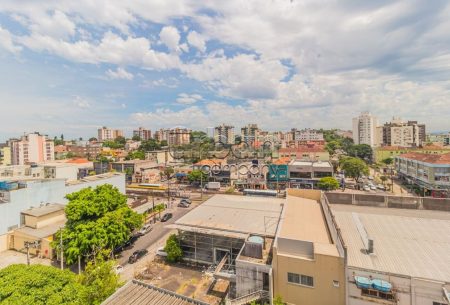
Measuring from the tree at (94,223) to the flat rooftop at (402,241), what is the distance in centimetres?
1762

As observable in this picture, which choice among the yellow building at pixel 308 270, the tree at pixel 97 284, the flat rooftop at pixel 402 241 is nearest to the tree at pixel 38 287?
the tree at pixel 97 284

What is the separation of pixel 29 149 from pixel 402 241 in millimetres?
97009

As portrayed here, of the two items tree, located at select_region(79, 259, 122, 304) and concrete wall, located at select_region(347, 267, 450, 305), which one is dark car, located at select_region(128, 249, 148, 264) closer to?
tree, located at select_region(79, 259, 122, 304)

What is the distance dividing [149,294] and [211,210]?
12915 millimetres

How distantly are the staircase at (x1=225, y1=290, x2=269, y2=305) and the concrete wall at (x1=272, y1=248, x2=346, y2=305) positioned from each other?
28.5 inches

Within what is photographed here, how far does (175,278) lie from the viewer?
17.9m

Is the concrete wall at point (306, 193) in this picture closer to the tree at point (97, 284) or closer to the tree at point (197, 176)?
the tree at point (97, 284)

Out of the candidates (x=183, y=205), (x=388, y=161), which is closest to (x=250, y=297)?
(x=183, y=205)

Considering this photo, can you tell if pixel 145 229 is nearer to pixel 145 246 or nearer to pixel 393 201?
pixel 145 246

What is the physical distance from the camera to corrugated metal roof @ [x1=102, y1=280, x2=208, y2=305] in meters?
9.61

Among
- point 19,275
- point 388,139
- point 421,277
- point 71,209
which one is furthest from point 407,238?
point 388,139

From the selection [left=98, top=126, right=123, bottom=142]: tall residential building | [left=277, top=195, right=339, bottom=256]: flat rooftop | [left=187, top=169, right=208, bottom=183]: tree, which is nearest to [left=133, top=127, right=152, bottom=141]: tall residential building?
[left=98, top=126, right=123, bottom=142]: tall residential building

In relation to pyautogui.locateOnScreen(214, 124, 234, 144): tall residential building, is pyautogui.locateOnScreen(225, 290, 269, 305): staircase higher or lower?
lower

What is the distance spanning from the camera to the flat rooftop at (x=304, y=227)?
1364 centimetres
